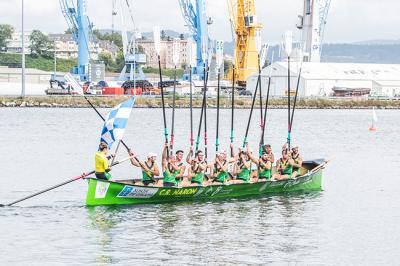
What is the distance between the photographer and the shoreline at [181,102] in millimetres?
108750

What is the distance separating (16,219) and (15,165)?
737 inches

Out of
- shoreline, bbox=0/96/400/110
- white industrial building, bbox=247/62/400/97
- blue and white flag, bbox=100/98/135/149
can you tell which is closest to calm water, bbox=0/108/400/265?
blue and white flag, bbox=100/98/135/149

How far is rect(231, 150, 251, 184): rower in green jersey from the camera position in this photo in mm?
34781

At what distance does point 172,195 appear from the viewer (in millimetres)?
33031

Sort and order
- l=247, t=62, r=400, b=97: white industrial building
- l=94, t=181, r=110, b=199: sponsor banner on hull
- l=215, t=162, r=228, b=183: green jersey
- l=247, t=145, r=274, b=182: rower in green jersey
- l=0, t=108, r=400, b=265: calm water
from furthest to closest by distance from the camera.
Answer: l=247, t=62, r=400, b=97: white industrial building
l=247, t=145, r=274, b=182: rower in green jersey
l=215, t=162, r=228, b=183: green jersey
l=94, t=181, r=110, b=199: sponsor banner on hull
l=0, t=108, r=400, b=265: calm water

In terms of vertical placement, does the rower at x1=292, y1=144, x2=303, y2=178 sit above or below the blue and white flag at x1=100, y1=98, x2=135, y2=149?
below

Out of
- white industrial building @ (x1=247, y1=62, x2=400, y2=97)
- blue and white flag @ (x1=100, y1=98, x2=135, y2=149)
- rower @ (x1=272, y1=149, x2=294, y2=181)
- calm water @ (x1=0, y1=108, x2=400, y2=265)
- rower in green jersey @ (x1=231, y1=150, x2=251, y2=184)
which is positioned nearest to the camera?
calm water @ (x1=0, y1=108, x2=400, y2=265)

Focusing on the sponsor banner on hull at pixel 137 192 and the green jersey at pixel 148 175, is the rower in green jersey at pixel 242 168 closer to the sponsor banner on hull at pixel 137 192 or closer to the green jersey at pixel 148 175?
the green jersey at pixel 148 175

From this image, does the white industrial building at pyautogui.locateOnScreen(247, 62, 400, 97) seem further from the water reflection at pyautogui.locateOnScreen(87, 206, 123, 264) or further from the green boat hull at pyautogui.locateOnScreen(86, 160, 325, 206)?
the water reflection at pyautogui.locateOnScreen(87, 206, 123, 264)

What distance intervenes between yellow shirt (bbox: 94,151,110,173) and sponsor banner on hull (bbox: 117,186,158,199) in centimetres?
108

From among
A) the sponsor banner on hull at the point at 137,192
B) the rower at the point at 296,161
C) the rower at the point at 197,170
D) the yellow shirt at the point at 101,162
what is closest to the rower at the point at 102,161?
the yellow shirt at the point at 101,162

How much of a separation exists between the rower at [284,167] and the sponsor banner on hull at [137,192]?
20.1 ft

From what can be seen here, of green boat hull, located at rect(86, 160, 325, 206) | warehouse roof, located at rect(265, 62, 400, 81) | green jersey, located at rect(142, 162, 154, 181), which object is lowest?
green boat hull, located at rect(86, 160, 325, 206)

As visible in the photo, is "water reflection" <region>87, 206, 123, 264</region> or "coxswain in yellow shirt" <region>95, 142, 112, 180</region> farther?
"coxswain in yellow shirt" <region>95, 142, 112, 180</region>
